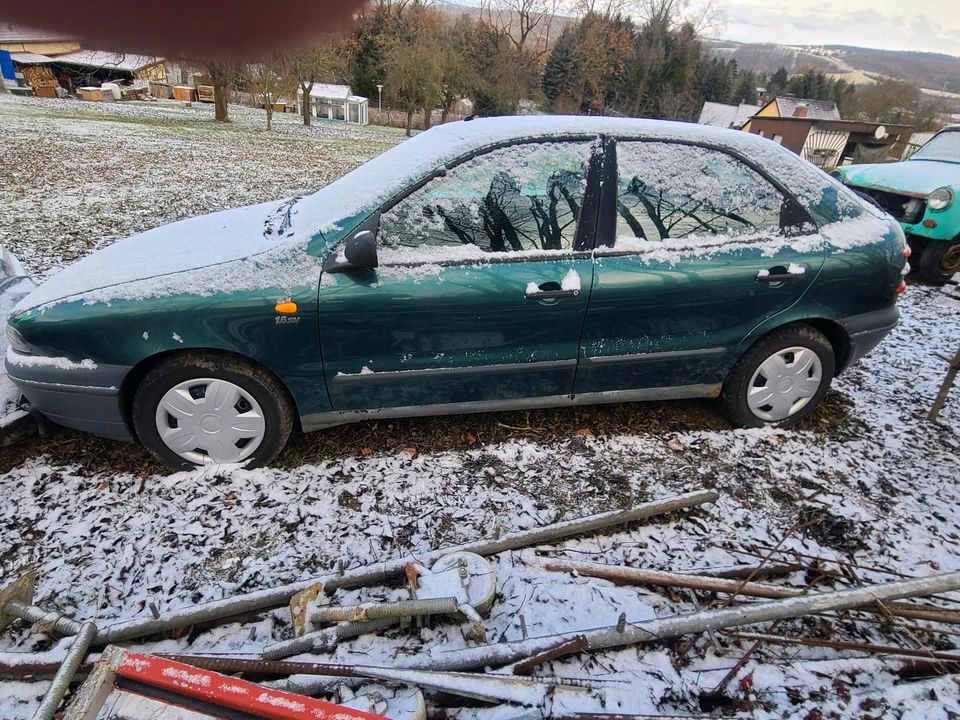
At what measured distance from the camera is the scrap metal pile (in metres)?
1.57

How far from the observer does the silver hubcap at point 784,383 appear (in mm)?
3010

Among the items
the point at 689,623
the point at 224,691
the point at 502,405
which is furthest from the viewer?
the point at 502,405

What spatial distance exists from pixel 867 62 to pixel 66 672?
44481 millimetres

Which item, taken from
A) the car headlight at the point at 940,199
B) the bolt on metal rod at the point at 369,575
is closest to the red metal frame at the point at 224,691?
the bolt on metal rod at the point at 369,575

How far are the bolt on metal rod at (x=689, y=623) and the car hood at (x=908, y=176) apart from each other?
5695mm

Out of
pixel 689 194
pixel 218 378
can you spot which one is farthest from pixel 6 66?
pixel 689 194

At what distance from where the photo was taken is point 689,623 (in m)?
1.87

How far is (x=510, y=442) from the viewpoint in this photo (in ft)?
9.91

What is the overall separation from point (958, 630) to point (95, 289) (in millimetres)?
3787

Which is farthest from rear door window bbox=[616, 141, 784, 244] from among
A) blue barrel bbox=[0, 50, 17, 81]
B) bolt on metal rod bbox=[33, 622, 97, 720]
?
bolt on metal rod bbox=[33, 622, 97, 720]

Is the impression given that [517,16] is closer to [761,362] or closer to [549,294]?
[549,294]

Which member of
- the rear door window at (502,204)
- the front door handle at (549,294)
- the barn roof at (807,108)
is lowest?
the front door handle at (549,294)

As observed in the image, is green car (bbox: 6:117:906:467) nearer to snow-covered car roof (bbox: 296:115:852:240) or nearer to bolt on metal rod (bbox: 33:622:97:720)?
snow-covered car roof (bbox: 296:115:852:240)

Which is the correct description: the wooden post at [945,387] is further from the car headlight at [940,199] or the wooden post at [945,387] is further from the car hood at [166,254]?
the car hood at [166,254]
